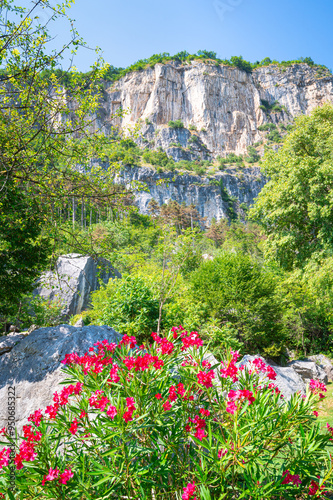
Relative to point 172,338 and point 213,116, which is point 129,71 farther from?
point 172,338

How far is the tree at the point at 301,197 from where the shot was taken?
33.5ft

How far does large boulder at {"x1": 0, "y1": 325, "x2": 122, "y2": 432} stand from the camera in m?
4.15

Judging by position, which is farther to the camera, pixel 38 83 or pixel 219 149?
pixel 219 149

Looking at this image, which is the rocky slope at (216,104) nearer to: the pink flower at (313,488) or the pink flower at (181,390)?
the pink flower at (181,390)

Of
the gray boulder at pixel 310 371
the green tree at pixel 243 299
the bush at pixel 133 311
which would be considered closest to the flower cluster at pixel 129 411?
the bush at pixel 133 311

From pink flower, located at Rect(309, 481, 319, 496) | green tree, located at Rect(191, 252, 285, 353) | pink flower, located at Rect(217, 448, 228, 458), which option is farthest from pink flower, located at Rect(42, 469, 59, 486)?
green tree, located at Rect(191, 252, 285, 353)

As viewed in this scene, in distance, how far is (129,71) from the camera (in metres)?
88.9

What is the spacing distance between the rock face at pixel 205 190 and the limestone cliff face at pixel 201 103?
13274 millimetres

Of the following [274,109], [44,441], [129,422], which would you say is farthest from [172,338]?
[274,109]

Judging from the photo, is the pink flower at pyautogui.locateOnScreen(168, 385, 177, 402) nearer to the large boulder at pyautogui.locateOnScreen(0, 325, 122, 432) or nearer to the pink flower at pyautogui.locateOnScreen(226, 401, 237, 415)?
the pink flower at pyautogui.locateOnScreen(226, 401, 237, 415)

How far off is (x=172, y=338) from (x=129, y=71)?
10565 centimetres

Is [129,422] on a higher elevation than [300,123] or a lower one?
lower

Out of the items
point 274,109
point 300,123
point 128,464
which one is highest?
point 274,109

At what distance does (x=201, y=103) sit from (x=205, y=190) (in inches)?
1384
